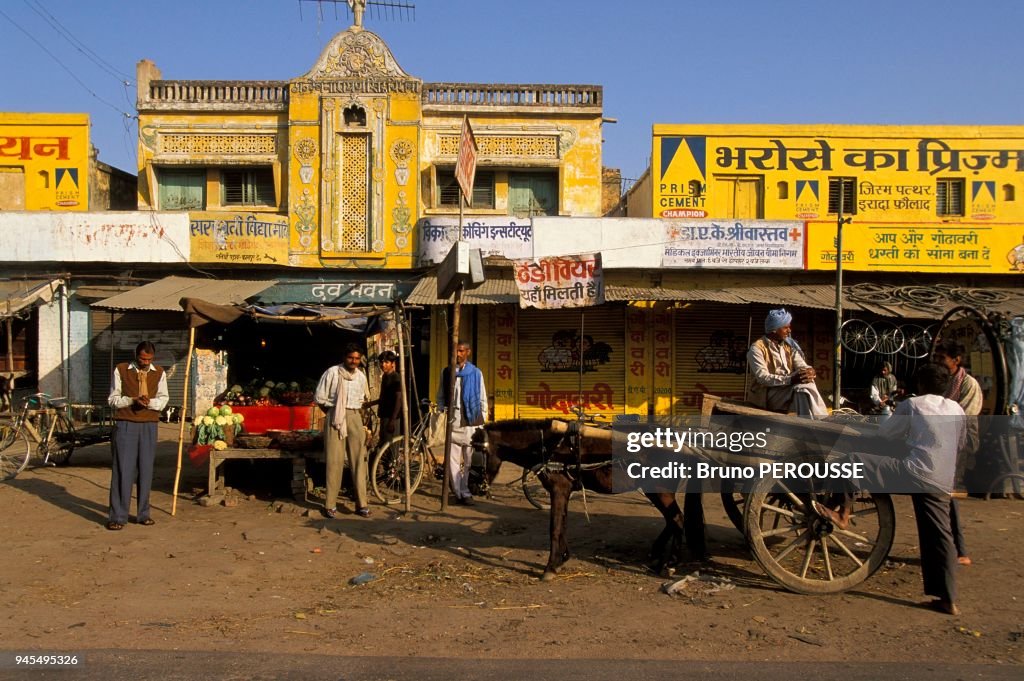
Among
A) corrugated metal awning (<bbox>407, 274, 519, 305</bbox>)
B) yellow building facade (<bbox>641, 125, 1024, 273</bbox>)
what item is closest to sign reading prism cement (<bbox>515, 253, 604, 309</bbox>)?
corrugated metal awning (<bbox>407, 274, 519, 305</bbox>)

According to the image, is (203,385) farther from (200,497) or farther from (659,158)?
(659,158)

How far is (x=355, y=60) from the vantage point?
1650 cm

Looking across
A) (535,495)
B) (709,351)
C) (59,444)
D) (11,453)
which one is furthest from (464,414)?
(709,351)

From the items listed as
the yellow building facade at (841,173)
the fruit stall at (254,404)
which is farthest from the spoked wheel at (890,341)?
the fruit stall at (254,404)

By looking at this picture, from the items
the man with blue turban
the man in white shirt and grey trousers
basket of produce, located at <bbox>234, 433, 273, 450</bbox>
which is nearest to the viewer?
the man with blue turban

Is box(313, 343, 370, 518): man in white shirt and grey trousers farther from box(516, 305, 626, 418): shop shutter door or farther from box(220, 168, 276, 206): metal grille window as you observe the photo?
box(220, 168, 276, 206): metal grille window

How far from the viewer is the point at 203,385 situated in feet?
35.4

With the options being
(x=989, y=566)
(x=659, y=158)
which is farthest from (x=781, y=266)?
(x=989, y=566)

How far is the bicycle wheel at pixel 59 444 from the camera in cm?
1041

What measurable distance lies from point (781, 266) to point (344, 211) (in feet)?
29.1

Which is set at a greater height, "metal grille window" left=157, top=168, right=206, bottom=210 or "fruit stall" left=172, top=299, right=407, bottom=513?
"metal grille window" left=157, top=168, right=206, bottom=210

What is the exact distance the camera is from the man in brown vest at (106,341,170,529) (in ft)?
24.6

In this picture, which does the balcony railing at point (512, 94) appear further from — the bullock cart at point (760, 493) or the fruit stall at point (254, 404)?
the bullock cart at point (760, 493)

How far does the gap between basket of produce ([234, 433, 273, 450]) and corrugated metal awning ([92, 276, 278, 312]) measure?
2108 mm
